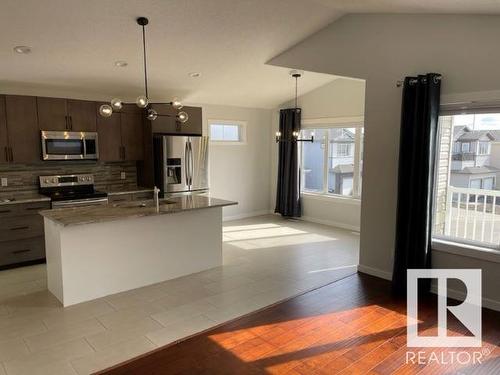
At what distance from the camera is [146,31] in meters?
4.00

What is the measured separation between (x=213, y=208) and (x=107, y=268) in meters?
1.48

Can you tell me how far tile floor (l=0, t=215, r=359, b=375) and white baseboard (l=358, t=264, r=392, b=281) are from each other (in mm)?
142

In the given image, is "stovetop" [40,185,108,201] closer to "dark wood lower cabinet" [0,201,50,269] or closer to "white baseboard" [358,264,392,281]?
"dark wood lower cabinet" [0,201,50,269]

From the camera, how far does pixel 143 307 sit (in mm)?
3650

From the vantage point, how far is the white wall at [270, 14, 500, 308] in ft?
11.7

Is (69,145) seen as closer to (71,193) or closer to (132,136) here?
(71,193)

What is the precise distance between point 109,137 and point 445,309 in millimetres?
5103

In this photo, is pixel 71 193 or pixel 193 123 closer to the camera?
pixel 71 193

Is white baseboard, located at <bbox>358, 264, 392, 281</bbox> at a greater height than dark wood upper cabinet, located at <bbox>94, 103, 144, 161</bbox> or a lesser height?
lesser

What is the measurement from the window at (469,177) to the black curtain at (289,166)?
3.67 metres

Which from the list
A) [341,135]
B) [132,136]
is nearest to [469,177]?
[341,135]

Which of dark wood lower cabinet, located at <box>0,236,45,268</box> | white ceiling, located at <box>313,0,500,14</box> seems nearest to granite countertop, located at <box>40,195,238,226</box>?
dark wood lower cabinet, located at <box>0,236,45,268</box>

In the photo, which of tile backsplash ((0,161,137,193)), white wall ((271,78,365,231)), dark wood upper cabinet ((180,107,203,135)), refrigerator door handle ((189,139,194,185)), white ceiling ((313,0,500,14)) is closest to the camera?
white ceiling ((313,0,500,14))

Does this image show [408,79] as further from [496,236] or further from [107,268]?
[107,268]
